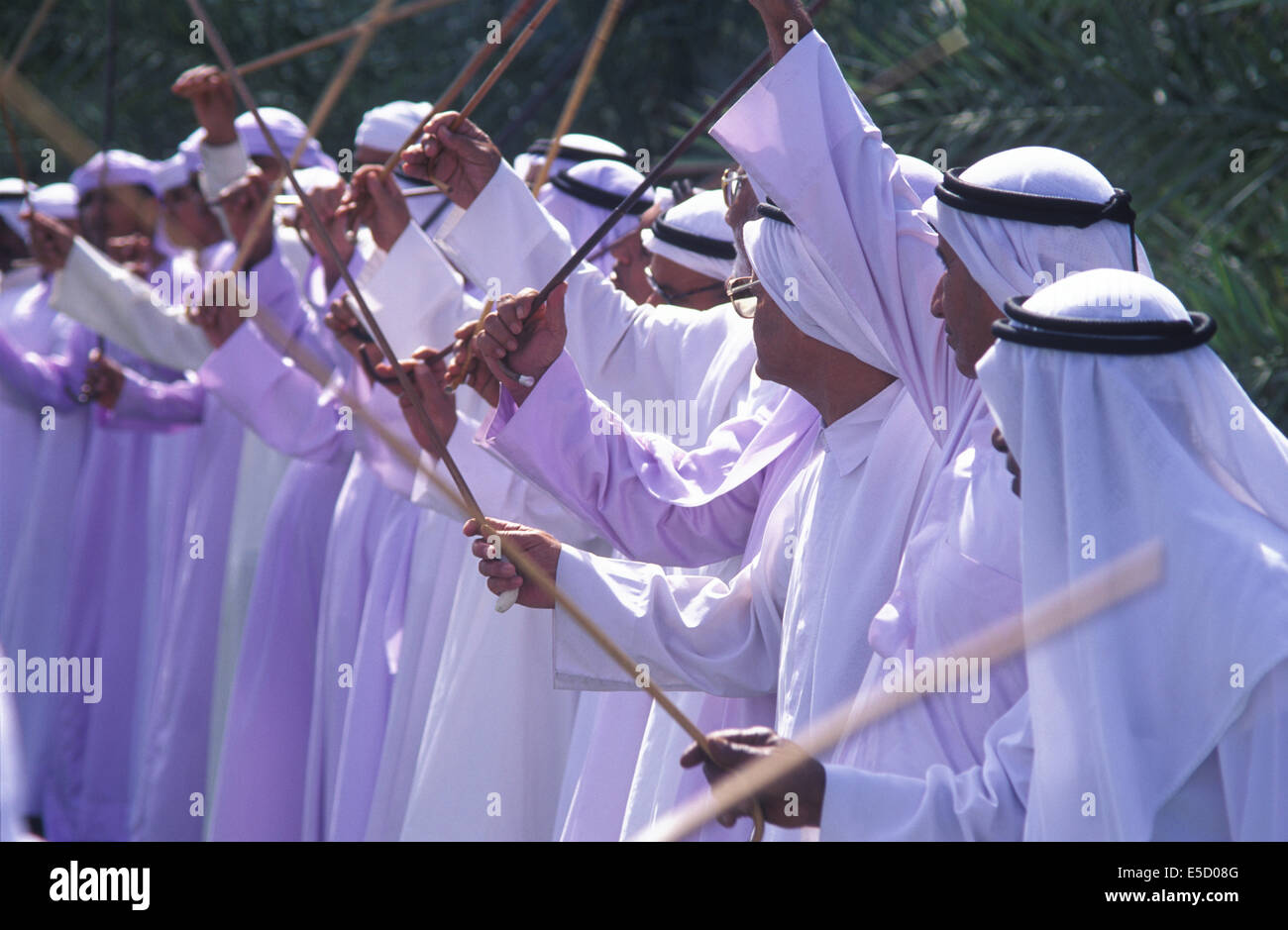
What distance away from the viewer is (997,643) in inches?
81.0

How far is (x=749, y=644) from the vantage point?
268 centimetres

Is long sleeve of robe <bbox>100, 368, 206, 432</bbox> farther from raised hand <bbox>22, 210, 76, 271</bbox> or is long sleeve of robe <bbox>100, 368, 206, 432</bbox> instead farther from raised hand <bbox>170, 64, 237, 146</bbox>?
raised hand <bbox>170, 64, 237, 146</bbox>

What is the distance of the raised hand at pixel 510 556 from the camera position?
2576 millimetres

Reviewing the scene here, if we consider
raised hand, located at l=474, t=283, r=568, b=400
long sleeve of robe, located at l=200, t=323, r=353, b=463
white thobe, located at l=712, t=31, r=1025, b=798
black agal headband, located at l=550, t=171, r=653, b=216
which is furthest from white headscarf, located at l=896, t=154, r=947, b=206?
long sleeve of robe, located at l=200, t=323, r=353, b=463

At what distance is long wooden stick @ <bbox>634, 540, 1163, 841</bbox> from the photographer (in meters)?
1.86

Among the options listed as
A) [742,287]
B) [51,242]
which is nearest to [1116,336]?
[742,287]

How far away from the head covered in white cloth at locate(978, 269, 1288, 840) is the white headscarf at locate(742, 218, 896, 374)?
572 millimetres

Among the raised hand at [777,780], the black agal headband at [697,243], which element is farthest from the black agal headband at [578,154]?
the raised hand at [777,780]

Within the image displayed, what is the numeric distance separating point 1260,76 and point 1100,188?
3845 millimetres

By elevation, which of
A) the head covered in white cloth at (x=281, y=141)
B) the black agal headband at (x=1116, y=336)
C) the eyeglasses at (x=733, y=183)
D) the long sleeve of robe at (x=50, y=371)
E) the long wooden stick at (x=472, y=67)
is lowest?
the black agal headband at (x=1116, y=336)

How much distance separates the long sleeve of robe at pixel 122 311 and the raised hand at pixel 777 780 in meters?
3.46

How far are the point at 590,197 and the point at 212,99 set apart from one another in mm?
1505

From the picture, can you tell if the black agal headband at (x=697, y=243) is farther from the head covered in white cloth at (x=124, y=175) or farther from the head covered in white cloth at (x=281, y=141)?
the head covered in white cloth at (x=124, y=175)

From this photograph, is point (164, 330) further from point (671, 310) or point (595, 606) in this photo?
point (595, 606)
